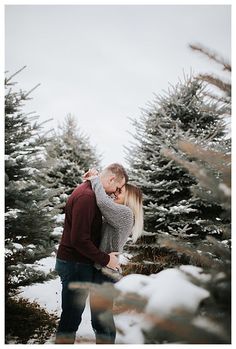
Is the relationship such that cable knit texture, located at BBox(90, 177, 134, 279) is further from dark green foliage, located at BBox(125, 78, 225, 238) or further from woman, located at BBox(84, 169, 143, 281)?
dark green foliage, located at BBox(125, 78, 225, 238)

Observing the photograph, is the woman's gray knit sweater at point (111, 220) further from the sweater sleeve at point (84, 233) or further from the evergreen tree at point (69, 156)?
the evergreen tree at point (69, 156)

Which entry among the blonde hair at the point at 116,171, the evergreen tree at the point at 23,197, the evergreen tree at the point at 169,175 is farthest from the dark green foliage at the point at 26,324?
the evergreen tree at the point at 169,175

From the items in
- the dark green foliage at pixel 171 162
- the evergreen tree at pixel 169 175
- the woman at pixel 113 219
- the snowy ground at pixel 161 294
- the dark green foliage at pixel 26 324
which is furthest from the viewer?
the dark green foliage at pixel 171 162

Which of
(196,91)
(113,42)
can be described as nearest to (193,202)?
(196,91)

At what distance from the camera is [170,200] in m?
5.99

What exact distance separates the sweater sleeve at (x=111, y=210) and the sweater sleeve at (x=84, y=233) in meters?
0.10

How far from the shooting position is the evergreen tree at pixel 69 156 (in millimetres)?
9298

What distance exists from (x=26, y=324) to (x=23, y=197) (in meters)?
1.31

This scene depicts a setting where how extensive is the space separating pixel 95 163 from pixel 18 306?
743cm

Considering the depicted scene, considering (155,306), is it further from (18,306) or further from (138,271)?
(138,271)

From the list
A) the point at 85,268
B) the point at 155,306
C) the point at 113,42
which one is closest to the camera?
the point at 155,306

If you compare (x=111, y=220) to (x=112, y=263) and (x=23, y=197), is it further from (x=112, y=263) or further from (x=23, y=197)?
(x=23, y=197)

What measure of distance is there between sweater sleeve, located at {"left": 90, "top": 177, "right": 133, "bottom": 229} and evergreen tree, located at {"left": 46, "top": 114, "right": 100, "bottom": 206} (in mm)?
5625

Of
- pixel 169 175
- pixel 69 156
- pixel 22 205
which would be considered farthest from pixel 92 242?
pixel 69 156
